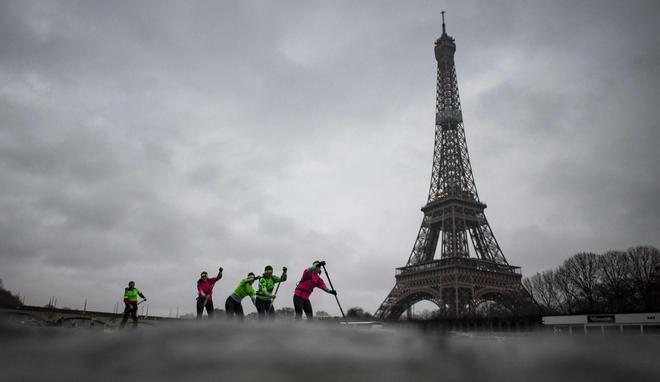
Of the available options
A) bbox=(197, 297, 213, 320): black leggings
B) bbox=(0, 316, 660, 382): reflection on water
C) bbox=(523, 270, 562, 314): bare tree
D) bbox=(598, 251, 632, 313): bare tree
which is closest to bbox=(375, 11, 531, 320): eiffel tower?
bbox=(523, 270, 562, 314): bare tree

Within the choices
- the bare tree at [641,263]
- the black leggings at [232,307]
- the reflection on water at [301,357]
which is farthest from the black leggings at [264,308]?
the bare tree at [641,263]

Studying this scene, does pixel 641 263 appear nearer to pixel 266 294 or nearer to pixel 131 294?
pixel 266 294

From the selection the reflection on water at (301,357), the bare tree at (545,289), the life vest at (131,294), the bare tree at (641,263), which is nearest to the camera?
the reflection on water at (301,357)

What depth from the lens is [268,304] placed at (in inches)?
484

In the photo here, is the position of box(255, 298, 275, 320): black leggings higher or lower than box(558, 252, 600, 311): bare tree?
lower

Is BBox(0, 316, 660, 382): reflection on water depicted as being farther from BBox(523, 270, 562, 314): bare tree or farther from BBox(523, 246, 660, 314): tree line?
BBox(523, 270, 562, 314): bare tree

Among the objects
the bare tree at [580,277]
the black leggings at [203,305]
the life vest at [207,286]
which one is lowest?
the black leggings at [203,305]

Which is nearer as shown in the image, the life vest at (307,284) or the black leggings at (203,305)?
the life vest at (307,284)

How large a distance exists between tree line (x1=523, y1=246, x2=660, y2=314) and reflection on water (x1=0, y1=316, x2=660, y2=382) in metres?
52.1

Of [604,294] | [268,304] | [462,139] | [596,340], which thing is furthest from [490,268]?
[596,340]

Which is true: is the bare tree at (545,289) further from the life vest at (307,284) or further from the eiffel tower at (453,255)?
the life vest at (307,284)

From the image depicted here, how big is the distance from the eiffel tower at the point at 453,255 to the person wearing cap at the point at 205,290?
46309mm

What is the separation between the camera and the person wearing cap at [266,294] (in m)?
12.1

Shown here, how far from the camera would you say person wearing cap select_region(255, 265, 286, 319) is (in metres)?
12.1
